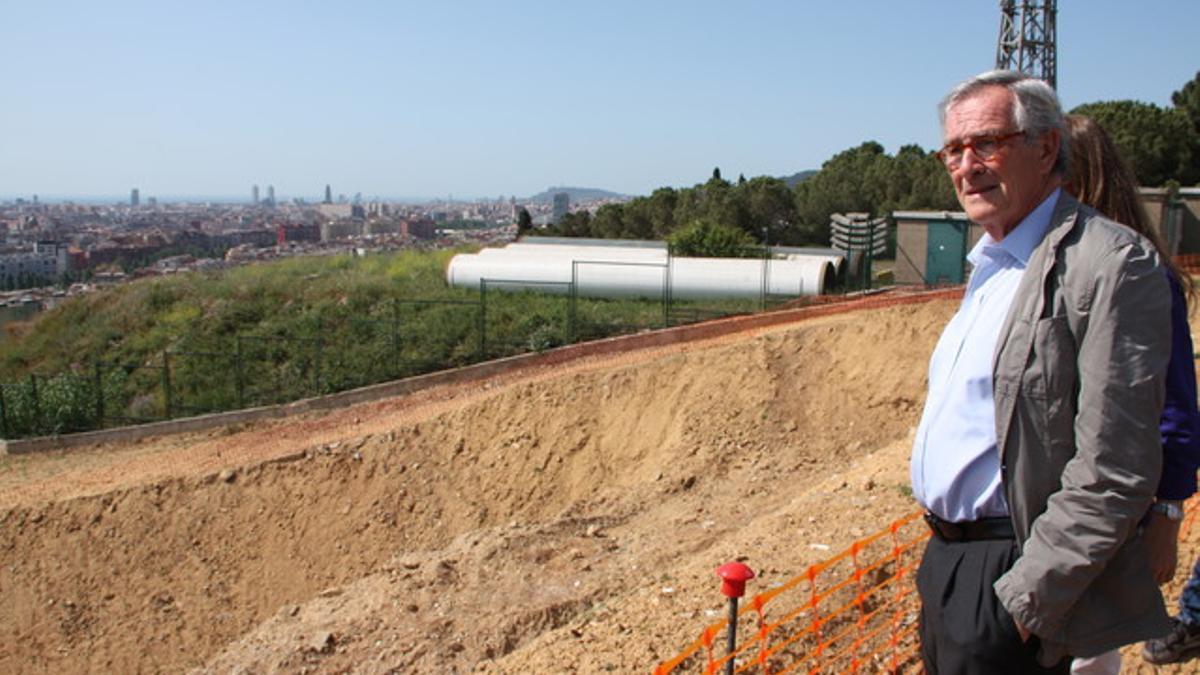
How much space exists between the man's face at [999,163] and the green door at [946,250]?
21.0 metres

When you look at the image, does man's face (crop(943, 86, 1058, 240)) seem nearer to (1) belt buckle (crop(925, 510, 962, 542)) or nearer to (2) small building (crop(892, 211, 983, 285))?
(1) belt buckle (crop(925, 510, 962, 542))

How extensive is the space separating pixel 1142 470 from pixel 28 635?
13.3m

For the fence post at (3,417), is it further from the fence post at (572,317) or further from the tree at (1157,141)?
the tree at (1157,141)

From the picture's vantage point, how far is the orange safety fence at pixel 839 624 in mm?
5207

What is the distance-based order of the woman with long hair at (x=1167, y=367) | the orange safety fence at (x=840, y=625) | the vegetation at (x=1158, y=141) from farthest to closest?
the vegetation at (x=1158, y=141) < the orange safety fence at (x=840, y=625) < the woman with long hair at (x=1167, y=367)

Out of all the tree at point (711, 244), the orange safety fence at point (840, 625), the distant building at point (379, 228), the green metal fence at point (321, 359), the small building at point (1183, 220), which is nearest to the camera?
the orange safety fence at point (840, 625)

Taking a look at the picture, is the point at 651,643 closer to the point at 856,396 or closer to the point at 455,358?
the point at 856,396

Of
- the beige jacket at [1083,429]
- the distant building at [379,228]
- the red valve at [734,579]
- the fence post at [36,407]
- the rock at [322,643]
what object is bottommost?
the rock at [322,643]

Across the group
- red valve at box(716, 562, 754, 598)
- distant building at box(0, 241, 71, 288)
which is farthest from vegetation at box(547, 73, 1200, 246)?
distant building at box(0, 241, 71, 288)

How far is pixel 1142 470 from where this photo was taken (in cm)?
207

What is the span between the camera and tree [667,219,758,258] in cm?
2619

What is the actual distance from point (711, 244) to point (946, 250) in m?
6.54

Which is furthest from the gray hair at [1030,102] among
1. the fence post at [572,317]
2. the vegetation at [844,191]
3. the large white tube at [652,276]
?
the vegetation at [844,191]

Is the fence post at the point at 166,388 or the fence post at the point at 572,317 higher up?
the fence post at the point at 572,317
